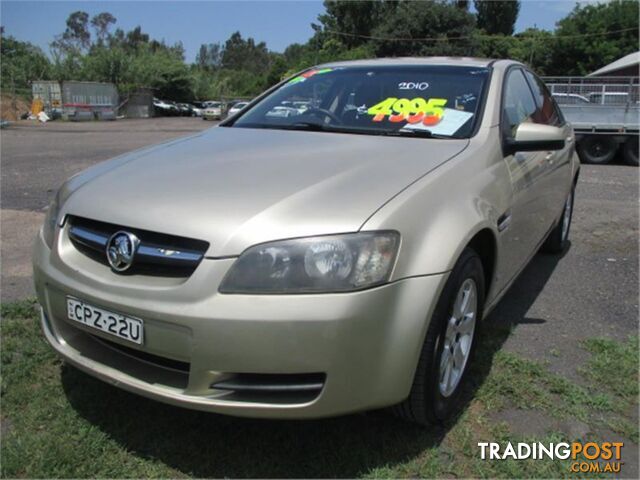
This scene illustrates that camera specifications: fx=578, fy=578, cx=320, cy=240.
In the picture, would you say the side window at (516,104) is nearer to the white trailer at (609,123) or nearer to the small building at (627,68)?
the white trailer at (609,123)

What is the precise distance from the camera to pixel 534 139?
2820 mm

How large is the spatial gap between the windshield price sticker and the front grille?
4.94 ft

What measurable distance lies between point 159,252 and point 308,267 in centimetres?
53

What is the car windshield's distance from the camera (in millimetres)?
2986

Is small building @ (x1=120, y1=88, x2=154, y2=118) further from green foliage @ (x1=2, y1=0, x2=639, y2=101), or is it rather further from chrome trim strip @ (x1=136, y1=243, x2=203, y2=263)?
A: chrome trim strip @ (x1=136, y1=243, x2=203, y2=263)

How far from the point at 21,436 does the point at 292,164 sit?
157 cm

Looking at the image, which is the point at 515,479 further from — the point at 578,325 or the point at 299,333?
the point at 578,325

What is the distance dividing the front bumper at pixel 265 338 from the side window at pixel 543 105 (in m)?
2.46

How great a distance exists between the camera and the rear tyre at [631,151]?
457 inches

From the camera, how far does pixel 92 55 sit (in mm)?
47094

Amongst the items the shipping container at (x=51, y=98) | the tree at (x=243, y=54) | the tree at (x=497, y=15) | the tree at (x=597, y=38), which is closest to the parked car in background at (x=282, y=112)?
the shipping container at (x=51, y=98)

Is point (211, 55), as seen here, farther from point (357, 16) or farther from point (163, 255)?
point (163, 255)

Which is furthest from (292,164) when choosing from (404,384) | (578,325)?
(578,325)

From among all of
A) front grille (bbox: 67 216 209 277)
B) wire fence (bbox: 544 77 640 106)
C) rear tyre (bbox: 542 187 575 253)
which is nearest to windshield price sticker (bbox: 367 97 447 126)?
front grille (bbox: 67 216 209 277)
